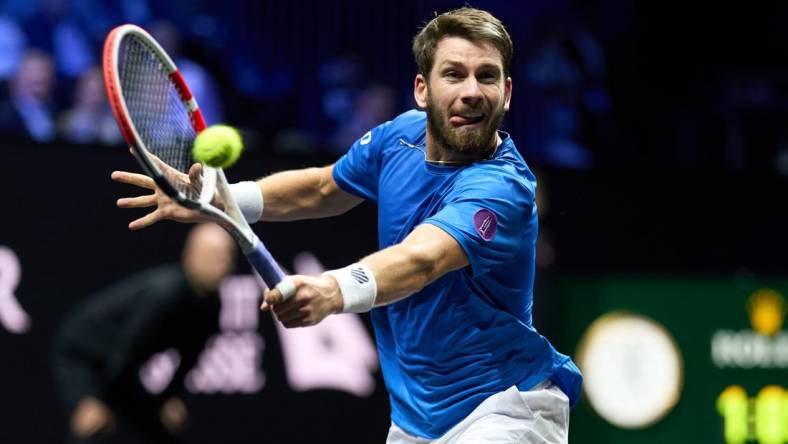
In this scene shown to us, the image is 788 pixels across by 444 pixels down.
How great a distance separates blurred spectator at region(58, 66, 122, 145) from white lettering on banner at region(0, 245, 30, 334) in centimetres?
143

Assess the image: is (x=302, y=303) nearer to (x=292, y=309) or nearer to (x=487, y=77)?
(x=292, y=309)

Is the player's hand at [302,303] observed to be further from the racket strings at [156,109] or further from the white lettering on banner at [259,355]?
the white lettering on banner at [259,355]

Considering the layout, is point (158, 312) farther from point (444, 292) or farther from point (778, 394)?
point (778, 394)

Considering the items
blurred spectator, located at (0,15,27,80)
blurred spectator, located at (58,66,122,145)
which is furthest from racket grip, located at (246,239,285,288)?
blurred spectator, located at (0,15,27,80)

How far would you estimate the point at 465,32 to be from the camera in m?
4.71

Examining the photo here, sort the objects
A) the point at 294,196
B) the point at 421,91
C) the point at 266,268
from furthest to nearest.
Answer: the point at 294,196, the point at 421,91, the point at 266,268

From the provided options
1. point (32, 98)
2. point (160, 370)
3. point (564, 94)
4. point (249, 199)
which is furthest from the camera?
→ point (564, 94)

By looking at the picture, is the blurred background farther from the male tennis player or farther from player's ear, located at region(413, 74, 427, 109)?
player's ear, located at region(413, 74, 427, 109)

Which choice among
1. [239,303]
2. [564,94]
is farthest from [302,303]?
[564,94]

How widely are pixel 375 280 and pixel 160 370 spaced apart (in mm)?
4832

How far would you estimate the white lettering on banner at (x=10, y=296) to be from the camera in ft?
27.1

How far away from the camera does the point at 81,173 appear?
8.57 meters

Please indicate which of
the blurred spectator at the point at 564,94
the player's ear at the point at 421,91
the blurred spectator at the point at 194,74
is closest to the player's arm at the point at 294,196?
the player's ear at the point at 421,91

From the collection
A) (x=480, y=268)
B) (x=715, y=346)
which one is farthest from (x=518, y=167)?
(x=715, y=346)
